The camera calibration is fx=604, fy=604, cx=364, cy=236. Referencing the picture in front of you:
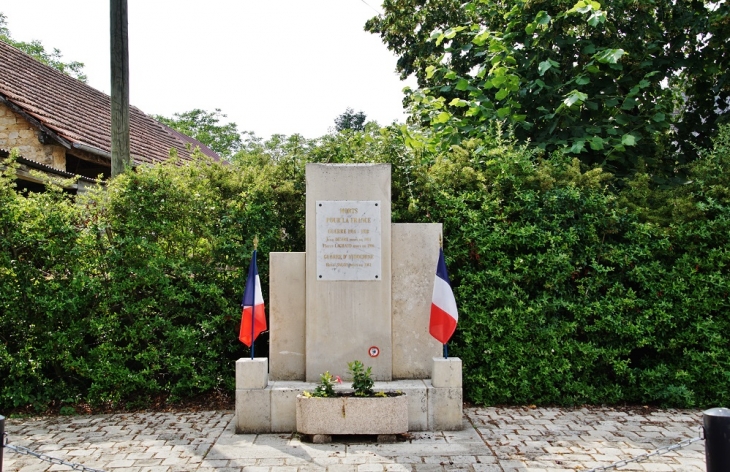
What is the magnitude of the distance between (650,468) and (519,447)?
1.07 metres

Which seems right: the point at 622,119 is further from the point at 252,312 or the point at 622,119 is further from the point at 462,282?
the point at 252,312

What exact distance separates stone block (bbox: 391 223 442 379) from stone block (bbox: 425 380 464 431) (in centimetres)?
56

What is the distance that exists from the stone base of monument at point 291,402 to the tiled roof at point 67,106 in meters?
5.89

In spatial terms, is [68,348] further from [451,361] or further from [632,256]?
[632,256]

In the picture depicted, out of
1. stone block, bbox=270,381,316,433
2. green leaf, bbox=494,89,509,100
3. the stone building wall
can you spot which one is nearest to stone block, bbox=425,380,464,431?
stone block, bbox=270,381,316,433

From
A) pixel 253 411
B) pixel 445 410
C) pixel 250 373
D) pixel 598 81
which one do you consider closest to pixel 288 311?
pixel 250 373

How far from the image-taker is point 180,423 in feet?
20.5

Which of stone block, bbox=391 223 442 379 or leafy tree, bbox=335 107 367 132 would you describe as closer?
stone block, bbox=391 223 442 379

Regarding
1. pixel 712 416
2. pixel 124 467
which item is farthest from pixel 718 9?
pixel 124 467

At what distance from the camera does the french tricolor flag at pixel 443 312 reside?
595 cm

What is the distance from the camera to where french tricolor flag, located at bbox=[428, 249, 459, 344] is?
5953 millimetres

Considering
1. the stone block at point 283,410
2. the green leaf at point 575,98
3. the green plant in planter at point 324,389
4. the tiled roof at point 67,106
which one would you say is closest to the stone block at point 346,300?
the stone block at point 283,410

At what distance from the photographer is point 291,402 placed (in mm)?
5930

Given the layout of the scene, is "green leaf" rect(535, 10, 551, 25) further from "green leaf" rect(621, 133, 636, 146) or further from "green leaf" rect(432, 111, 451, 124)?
"green leaf" rect(621, 133, 636, 146)
